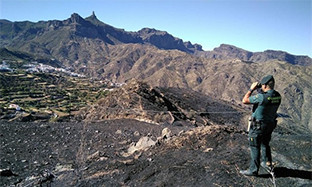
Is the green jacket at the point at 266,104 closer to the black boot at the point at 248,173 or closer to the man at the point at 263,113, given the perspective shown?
the man at the point at 263,113

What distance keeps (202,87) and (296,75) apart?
2295 inches

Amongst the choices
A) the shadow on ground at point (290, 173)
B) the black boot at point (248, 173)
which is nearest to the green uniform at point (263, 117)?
the black boot at point (248, 173)

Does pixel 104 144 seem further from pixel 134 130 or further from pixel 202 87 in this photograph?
pixel 202 87

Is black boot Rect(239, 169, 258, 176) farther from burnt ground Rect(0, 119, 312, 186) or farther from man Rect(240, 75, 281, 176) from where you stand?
man Rect(240, 75, 281, 176)

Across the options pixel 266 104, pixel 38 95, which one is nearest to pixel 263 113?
pixel 266 104

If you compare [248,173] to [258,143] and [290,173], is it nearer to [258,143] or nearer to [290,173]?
[258,143]

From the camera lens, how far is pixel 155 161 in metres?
7.86

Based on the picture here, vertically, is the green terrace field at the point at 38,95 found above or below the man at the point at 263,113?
below

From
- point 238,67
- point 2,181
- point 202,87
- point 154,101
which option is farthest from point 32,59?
point 2,181

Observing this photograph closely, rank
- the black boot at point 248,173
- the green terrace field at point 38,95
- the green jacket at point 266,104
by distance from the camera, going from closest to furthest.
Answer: the green jacket at point 266,104 < the black boot at point 248,173 < the green terrace field at point 38,95

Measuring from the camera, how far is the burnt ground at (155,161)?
250 inches

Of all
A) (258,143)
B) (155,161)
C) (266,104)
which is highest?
(266,104)

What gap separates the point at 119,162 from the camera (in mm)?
8391

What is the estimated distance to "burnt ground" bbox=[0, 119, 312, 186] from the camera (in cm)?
636
